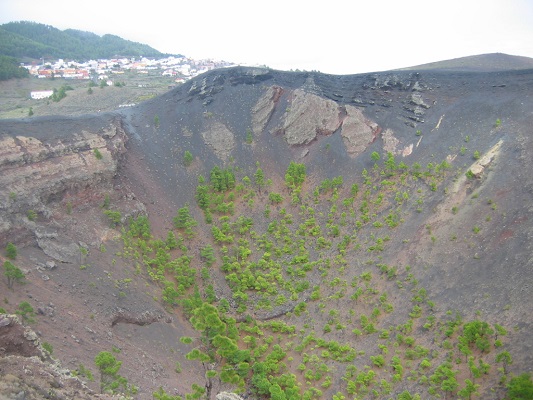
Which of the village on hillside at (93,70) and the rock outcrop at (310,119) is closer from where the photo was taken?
the rock outcrop at (310,119)

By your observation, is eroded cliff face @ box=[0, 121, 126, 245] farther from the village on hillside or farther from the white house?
the village on hillside

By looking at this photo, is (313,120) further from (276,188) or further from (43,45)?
(43,45)


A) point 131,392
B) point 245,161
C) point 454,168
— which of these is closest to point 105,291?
point 131,392

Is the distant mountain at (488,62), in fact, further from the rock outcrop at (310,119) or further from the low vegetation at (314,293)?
the low vegetation at (314,293)

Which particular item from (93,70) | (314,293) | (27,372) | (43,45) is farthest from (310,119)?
(43,45)

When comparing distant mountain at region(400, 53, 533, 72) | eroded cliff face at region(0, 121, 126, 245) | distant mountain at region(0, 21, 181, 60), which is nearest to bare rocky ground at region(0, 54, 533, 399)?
eroded cliff face at region(0, 121, 126, 245)

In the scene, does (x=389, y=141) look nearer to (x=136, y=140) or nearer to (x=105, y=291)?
(x=136, y=140)

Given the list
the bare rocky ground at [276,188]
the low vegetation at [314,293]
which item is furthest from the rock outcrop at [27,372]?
the low vegetation at [314,293]
